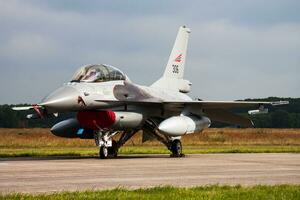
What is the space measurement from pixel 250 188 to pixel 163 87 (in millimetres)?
16228

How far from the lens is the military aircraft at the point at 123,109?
68.7 ft

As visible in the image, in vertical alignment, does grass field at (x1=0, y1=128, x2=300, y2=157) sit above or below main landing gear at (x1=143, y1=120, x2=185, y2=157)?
below

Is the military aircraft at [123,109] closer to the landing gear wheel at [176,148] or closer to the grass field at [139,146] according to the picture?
the landing gear wheel at [176,148]

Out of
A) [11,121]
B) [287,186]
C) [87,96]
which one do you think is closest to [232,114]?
[87,96]

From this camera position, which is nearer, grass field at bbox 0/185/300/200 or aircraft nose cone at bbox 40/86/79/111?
grass field at bbox 0/185/300/200

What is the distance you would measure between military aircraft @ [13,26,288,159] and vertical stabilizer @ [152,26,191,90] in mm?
52

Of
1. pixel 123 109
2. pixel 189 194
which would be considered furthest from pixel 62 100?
pixel 189 194

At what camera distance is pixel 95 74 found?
21.9 m

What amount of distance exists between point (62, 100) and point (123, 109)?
12.0 feet

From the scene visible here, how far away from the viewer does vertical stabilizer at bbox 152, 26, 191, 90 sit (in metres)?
27.7

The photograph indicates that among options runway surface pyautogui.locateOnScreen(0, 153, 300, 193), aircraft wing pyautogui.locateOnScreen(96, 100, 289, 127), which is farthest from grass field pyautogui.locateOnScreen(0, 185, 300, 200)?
aircraft wing pyautogui.locateOnScreen(96, 100, 289, 127)

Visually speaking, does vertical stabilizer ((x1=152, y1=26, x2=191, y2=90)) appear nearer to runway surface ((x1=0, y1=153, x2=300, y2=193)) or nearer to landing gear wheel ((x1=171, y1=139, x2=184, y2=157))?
landing gear wheel ((x1=171, y1=139, x2=184, y2=157))

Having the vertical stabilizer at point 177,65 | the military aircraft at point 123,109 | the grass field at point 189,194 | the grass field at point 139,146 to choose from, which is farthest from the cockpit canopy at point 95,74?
the grass field at point 189,194

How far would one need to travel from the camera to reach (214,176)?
1416 cm
